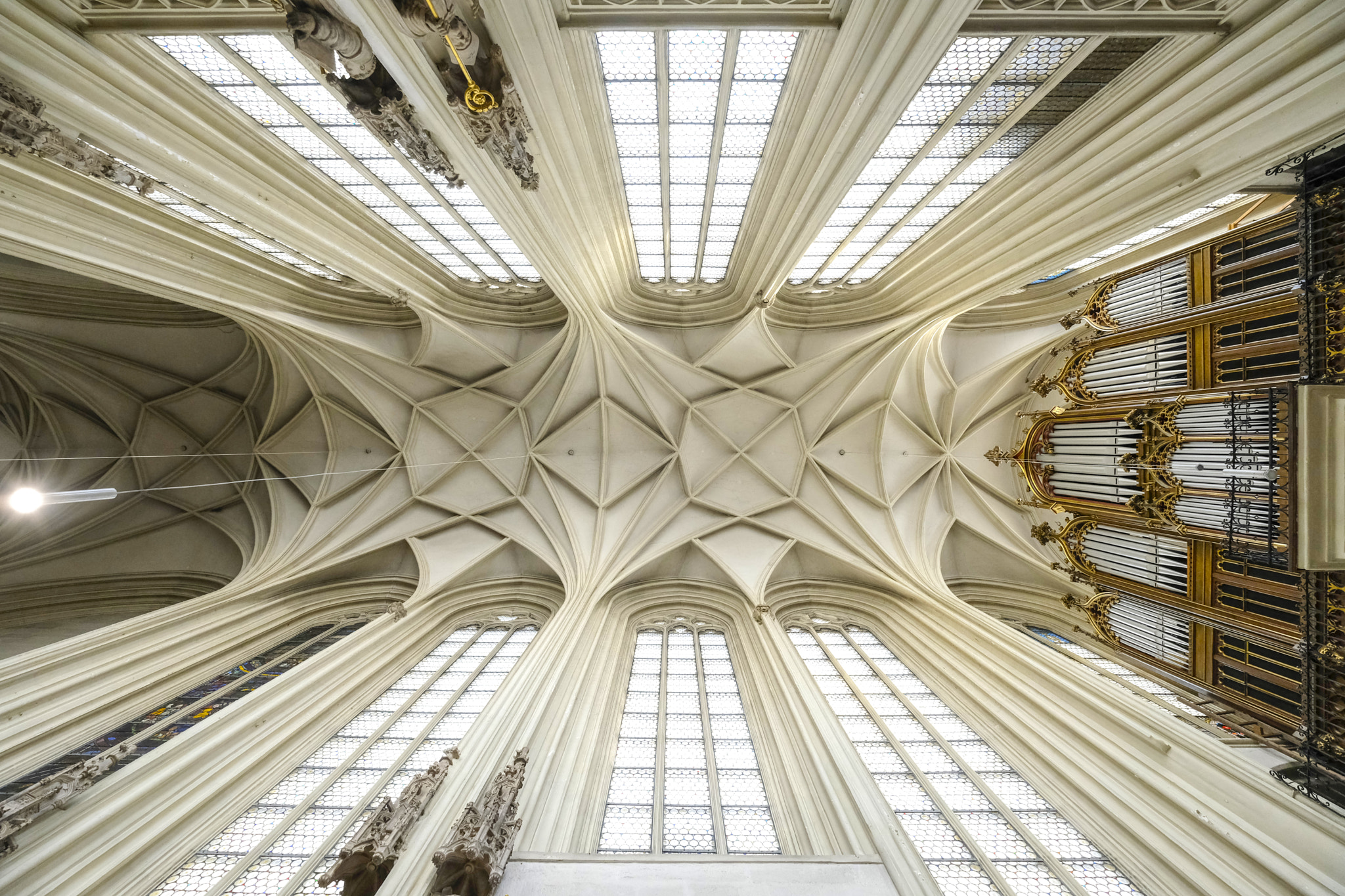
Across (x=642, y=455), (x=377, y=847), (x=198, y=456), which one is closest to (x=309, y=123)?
(x=377, y=847)

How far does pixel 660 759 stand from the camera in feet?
30.0

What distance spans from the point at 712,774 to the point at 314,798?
5.47 metres

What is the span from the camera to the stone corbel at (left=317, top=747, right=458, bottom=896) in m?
5.27

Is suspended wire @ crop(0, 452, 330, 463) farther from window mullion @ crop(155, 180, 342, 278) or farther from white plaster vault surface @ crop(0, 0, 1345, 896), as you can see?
window mullion @ crop(155, 180, 342, 278)

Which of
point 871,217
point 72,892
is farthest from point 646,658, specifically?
point 871,217

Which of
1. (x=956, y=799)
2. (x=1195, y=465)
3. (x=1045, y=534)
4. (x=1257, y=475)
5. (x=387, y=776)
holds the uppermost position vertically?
(x=1195, y=465)

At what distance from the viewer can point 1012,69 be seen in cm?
693

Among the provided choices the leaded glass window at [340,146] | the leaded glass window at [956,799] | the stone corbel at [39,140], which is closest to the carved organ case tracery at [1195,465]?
→ the leaded glass window at [956,799]

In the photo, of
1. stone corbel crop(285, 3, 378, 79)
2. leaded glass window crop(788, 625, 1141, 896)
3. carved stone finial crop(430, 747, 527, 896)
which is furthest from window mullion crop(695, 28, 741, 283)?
leaded glass window crop(788, 625, 1141, 896)

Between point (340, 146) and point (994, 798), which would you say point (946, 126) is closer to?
point (340, 146)

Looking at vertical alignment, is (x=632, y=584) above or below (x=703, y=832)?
above

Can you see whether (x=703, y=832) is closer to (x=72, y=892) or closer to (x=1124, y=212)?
(x=72, y=892)

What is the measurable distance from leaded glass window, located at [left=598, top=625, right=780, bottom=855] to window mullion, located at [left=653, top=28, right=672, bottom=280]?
8.89 m

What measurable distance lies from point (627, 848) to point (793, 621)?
821 centimetres
